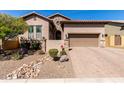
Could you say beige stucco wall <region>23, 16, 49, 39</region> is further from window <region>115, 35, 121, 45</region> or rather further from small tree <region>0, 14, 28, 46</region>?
window <region>115, 35, 121, 45</region>

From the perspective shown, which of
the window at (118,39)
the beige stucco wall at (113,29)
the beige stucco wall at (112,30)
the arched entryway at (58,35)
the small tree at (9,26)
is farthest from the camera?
the arched entryway at (58,35)

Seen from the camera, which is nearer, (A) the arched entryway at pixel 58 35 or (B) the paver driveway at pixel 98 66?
(B) the paver driveway at pixel 98 66

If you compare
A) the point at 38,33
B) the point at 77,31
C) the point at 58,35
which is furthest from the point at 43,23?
the point at 58,35

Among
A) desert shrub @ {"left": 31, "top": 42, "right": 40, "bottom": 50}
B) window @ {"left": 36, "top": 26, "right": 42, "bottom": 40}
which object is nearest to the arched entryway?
window @ {"left": 36, "top": 26, "right": 42, "bottom": 40}

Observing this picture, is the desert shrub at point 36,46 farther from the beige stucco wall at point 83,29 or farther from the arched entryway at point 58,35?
the arched entryway at point 58,35

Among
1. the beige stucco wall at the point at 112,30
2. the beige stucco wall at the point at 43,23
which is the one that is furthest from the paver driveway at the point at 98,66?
the beige stucco wall at the point at 43,23

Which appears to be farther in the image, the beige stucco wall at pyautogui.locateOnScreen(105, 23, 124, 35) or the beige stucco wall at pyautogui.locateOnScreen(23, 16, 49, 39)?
the beige stucco wall at pyautogui.locateOnScreen(105, 23, 124, 35)

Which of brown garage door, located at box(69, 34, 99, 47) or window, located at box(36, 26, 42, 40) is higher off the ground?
window, located at box(36, 26, 42, 40)

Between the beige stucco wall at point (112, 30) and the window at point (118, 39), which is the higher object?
the beige stucco wall at point (112, 30)
